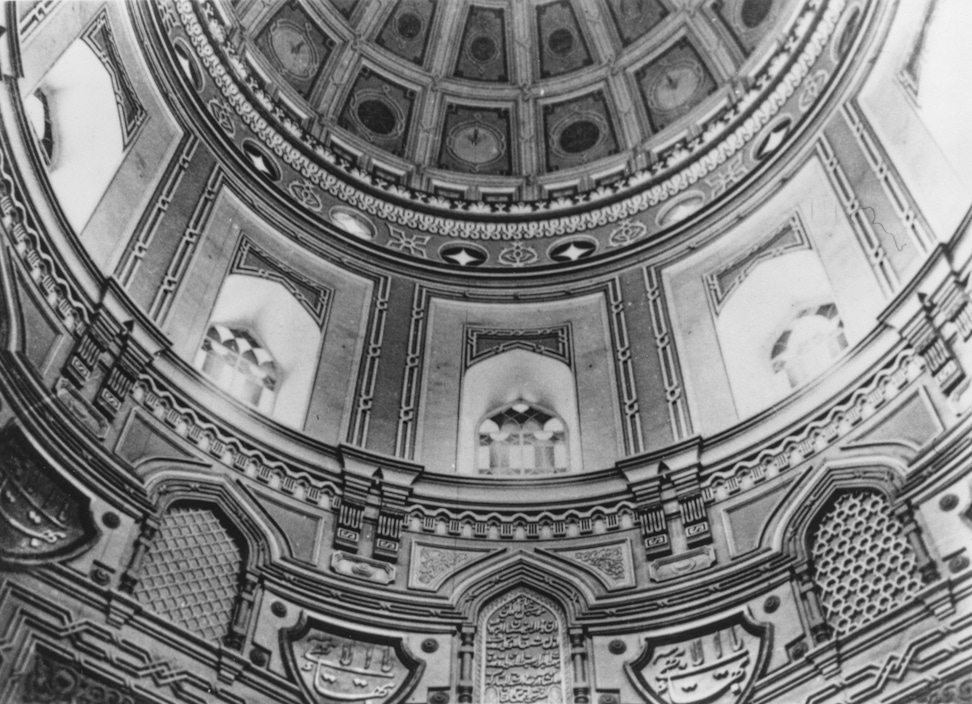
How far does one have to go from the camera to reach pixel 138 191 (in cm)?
1504

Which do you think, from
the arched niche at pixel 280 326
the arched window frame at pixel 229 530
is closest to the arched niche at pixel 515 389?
the arched niche at pixel 280 326

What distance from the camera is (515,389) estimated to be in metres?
17.2

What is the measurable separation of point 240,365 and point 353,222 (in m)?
4.16

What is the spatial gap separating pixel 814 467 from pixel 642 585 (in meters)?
2.47

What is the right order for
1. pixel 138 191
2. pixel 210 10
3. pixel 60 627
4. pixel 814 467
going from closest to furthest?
pixel 60 627
pixel 814 467
pixel 138 191
pixel 210 10

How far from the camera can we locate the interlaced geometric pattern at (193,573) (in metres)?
12.1

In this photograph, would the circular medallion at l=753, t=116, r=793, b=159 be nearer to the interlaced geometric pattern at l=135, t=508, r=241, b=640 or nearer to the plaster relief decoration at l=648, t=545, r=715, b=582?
the plaster relief decoration at l=648, t=545, r=715, b=582

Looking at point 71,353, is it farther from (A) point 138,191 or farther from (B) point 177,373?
(A) point 138,191

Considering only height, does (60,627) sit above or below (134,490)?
below

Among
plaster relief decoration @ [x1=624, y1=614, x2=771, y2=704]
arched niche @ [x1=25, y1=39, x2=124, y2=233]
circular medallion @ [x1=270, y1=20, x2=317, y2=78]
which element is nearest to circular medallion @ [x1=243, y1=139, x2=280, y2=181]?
circular medallion @ [x1=270, y1=20, x2=317, y2=78]

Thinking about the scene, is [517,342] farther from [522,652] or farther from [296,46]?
[296,46]

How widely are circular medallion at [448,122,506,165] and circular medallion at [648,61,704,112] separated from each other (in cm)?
300

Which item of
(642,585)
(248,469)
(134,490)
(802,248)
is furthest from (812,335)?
(134,490)

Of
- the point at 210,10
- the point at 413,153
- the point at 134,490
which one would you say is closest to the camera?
the point at 134,490
